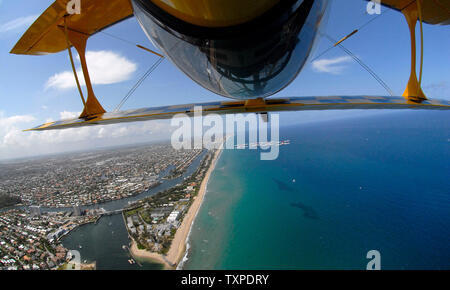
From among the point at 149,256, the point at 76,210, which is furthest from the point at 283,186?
the point at 76,210

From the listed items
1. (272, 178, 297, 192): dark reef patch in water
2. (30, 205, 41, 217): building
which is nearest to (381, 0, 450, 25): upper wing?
(272, 178, 297, 192): dark reef patch in water

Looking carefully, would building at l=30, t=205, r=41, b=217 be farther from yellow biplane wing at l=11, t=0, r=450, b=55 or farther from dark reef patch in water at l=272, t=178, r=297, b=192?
dark reef patch in water at l=272, t=178, r=297, b=192

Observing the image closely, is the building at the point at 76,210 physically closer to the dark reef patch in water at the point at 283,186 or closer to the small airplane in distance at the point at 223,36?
the small airplane in distance at the point at 223,36

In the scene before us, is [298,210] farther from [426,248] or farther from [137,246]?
[137,246]

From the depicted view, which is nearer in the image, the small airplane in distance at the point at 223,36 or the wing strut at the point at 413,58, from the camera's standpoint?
the small airplane in distance at the point at 223,36

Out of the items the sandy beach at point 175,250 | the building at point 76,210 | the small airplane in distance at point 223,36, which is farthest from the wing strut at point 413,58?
the building at point 76,210
